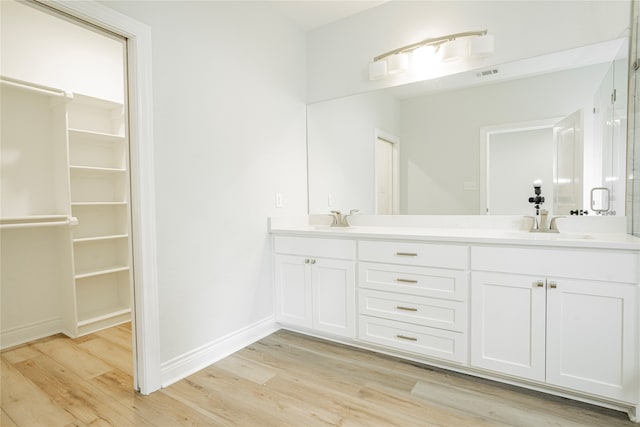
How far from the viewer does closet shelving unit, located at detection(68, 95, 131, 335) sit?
115 inches

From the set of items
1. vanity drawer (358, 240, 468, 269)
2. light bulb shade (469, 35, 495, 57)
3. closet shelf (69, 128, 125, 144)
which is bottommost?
vanity drawer (358, 240, 468, 269)

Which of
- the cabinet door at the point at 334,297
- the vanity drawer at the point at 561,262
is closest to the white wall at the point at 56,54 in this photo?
the cabinet door at the point at 334,297

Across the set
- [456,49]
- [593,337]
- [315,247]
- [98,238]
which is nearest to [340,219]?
[315,247]

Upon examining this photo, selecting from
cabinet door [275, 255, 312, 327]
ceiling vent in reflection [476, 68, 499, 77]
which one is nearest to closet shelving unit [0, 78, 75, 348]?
cabinet door [275, 255, 312, 327]

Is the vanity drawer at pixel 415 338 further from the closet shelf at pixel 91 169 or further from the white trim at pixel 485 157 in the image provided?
the closet shelf at pixel 91 169

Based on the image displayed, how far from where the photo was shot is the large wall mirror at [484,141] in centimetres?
197

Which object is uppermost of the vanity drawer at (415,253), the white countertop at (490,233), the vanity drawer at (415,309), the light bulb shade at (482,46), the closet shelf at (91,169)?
the light bulb shade at (482,46)

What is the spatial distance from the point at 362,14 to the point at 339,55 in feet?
1.17

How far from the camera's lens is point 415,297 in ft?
6.84

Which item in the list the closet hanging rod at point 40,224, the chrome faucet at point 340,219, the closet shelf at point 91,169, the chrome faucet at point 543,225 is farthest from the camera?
the chrome faucet at point 340,219

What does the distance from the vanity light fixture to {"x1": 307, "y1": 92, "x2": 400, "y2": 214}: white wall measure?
0.21 meters

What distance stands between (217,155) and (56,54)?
1874mm

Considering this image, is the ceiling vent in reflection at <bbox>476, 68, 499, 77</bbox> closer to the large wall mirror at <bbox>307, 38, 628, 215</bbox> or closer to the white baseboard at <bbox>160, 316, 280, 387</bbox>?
the large wall mirror at <bbox>307, 38, 628, 215</bbox>

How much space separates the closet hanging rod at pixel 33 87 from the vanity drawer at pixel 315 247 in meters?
2.03
